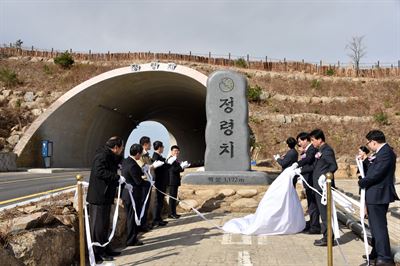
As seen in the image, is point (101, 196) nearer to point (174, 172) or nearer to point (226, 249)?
point (226, 249)

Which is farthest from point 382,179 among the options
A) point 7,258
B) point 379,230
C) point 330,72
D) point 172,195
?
point 330,72

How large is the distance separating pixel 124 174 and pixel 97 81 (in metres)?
14.8

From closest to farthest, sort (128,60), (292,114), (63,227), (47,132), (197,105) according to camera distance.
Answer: (63,227)
(47,132)
(197,105)
(292,114)
(128,60)

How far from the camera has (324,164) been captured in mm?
6859

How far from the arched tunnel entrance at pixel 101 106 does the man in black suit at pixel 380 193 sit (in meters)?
14.7

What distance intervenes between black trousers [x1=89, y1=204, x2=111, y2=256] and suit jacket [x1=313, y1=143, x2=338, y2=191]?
3.55m

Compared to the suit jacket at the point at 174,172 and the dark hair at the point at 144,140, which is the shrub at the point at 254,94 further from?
the dark hair at the point at 144,140

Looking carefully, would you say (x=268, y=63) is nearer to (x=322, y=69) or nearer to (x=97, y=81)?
(x=322, y=69)

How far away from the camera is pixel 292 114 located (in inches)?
1316

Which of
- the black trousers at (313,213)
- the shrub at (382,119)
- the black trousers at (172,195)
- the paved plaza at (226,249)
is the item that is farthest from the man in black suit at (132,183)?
the shrub at (382,119)

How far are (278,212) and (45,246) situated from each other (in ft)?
13.6

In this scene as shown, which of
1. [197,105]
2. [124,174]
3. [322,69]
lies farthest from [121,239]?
[322,69]

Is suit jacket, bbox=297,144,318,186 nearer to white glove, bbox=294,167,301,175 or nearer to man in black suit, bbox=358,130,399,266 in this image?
white glove, bbox=294,167,301,175

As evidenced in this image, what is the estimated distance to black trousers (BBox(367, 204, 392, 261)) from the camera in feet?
17.4
